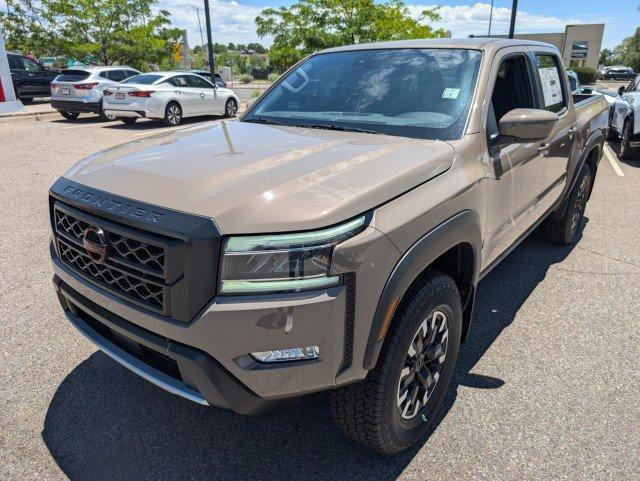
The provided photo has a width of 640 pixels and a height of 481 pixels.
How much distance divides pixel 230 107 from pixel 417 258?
608 inches

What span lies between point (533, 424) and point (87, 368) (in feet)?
8.57

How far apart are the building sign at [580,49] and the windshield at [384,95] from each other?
80.1 metres

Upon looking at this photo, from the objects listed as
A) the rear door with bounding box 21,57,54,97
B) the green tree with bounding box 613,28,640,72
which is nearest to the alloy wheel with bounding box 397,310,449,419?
the rear door with bounding box 21,57,54,97

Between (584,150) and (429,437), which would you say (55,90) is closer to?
(584,150)

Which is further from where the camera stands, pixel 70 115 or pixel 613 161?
pixel 70 115

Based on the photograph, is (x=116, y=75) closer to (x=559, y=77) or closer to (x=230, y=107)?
(x=230, y=107)

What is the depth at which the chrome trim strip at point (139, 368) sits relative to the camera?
6.31 feet

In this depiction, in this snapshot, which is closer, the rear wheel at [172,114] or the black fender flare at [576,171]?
the black fender flare at [576,171]

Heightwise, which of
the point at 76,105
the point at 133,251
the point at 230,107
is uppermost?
the point at 133,251

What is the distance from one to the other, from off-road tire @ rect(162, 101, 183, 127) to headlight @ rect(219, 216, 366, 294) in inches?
525

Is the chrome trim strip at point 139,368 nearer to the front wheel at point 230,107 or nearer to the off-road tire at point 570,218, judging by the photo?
the off-road tire at point 570,218

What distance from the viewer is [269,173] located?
205 cm

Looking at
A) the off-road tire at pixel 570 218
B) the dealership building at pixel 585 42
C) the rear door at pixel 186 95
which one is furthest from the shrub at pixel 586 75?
the off-road tire at pixel 570 218

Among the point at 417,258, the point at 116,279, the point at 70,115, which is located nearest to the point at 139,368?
the point at 116,279
